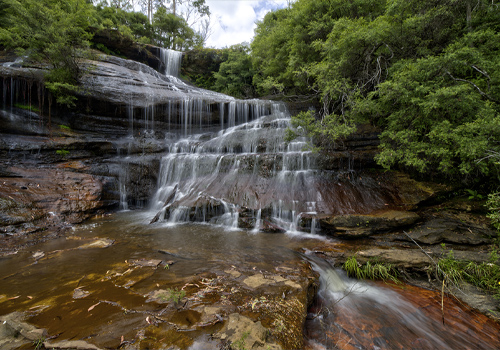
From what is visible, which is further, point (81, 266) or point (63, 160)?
point (63, 160)

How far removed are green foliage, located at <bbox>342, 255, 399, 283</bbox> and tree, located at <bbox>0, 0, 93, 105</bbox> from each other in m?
13.4

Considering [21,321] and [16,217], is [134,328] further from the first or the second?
[16,217]

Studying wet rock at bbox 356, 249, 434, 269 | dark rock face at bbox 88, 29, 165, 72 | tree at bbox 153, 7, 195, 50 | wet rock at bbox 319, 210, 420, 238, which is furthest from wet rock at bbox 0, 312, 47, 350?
tree at bbox 153, 7, 195, 50

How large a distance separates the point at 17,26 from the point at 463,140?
1653cm

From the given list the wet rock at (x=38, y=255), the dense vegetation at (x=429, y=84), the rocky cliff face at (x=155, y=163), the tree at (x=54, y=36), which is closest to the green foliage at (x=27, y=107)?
the rocky cliff face at (x=155, y=163)

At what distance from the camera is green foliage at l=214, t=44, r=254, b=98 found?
1880 cm

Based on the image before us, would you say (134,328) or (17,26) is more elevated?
(17,26)

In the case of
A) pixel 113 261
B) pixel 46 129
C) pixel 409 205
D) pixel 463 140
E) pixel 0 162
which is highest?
pixel 46 129

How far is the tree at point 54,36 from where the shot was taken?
859 cm

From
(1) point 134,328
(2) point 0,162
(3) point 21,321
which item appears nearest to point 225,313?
(1) point 134,328

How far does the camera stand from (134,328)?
1998 millimetres

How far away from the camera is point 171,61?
2091 cm

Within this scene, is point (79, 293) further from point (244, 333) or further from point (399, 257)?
point (399, 257)

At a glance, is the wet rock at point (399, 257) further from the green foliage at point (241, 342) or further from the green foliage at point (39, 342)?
the green foliage at point (39, 342)
